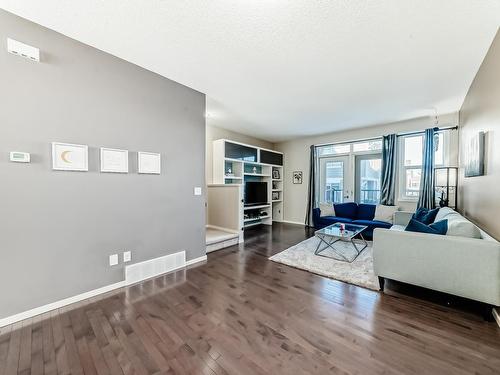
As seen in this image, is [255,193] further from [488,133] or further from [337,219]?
[488,133]

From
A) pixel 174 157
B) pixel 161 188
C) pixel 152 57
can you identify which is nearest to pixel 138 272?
pixel 161 188

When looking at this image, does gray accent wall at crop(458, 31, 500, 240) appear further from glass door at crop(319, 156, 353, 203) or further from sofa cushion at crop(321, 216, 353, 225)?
glass door at crop(319, 156, 353, 203)

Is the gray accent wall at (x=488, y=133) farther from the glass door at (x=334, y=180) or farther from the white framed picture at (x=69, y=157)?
the white framed picture at (x=69, y=157)

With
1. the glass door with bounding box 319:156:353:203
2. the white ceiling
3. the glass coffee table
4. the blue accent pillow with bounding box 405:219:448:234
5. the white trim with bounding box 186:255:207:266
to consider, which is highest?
the white ceiling

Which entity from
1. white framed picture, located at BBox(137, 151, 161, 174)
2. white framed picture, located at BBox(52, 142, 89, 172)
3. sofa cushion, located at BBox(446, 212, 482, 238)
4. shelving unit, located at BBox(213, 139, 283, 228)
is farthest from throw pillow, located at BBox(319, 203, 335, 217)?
white framed picture, located at BBox(52, 142, 89, 172)

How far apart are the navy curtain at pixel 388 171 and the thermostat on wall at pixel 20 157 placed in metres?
6.07

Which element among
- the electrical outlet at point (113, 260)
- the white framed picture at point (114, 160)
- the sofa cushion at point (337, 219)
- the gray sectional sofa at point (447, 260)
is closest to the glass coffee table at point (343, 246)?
the sofa cushion at point (337, 219)

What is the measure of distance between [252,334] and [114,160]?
7.77ft

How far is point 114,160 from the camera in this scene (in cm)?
249

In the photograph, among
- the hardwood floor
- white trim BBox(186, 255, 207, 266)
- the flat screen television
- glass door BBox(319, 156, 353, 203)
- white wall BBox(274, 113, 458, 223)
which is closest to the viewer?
the hardwood floor

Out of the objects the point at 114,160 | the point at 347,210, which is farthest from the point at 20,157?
the point at 347,210

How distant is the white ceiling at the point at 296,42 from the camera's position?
1.79m

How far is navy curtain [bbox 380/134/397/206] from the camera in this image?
4871 millimetres

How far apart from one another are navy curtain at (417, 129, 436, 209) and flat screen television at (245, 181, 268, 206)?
3.68 m
